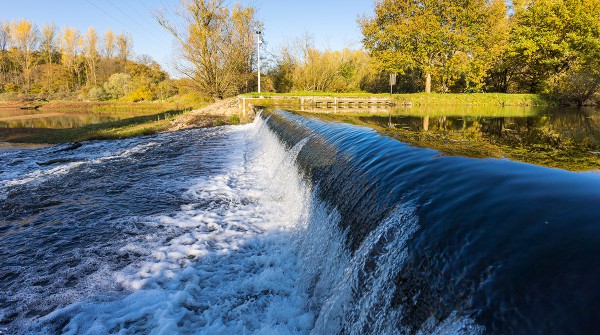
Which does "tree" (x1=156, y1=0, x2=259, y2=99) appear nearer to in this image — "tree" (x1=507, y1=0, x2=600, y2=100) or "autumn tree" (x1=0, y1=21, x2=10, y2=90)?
"tree" (x1=507, y1=0, x2=600, y2=100)

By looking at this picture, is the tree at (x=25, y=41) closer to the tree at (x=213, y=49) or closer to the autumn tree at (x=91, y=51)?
the autumn tree at (x=91, y=51)

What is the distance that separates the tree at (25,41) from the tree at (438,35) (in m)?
Answer: 59.5

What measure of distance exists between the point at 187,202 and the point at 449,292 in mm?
5803

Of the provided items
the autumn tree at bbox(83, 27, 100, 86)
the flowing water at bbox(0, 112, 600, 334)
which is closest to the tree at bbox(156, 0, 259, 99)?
the flowing water at bbox(0, 112, 600, 334)

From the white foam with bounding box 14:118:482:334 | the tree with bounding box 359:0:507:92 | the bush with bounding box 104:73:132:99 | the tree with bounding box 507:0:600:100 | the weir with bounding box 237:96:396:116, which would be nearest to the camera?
the white foam with bounding box 14:118:482:334

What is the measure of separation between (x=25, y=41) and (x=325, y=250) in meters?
76.5

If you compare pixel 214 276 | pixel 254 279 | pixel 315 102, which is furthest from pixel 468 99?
pixel 214 276

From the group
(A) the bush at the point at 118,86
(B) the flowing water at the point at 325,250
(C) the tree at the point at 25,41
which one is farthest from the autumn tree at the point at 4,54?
(B) the flowing water at the point at 325,250

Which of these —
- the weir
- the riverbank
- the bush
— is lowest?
the riverbank

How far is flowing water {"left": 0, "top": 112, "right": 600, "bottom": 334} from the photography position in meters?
1.98

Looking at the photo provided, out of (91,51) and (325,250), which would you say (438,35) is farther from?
(91,51)

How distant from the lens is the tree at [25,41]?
57.0 metres

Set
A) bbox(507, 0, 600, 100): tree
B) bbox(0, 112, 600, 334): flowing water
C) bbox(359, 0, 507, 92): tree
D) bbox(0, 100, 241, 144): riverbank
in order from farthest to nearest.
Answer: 1. bbox(359, 0, 507, 92): tree
2. bbox(507, 0, 600, 100): tree
3. bbox(0, 100, 241, 144): riverbank
4. bbox(0, 112, 600, 334): flowing water

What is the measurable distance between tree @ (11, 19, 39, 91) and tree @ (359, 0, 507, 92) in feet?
195
